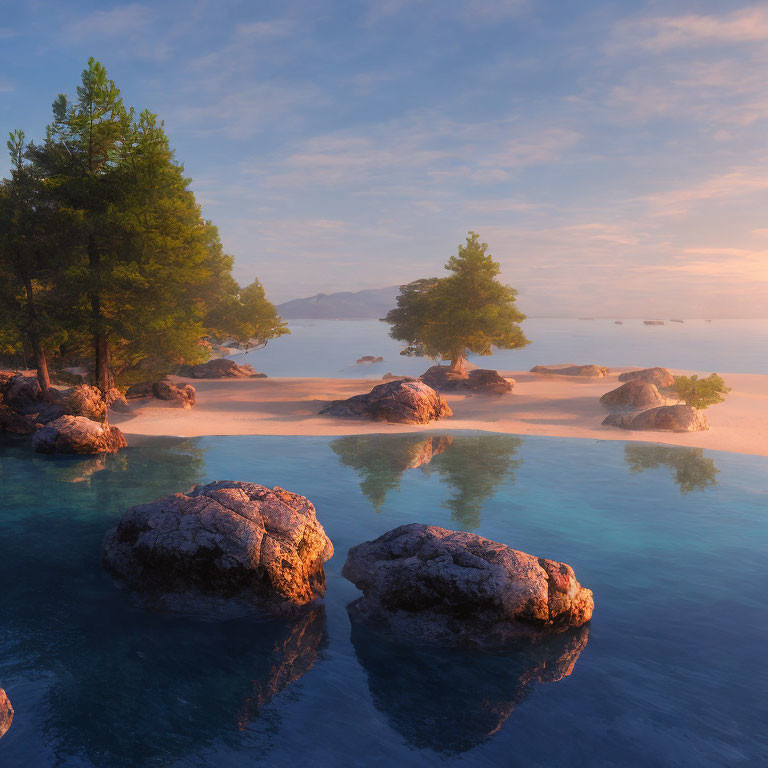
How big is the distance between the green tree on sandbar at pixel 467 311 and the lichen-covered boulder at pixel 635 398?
40.7 ft

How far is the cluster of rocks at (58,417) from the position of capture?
75.3ft

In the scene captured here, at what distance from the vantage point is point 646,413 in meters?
30.1

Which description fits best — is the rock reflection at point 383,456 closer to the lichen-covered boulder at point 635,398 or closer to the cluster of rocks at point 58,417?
the cluster of rocks at point 58,417

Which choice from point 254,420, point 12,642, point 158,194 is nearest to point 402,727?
point 12,642

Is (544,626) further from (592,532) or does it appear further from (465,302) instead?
(465,302)

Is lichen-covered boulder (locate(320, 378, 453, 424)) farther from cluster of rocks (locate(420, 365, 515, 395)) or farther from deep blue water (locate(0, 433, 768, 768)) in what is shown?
deep blue water (locate(0, 433, 768, 768))

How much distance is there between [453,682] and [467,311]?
3734cm

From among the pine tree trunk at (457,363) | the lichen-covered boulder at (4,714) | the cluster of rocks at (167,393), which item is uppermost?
the pine tree trunk at (457,363)

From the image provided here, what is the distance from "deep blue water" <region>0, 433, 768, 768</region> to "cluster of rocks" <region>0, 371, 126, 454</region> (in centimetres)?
590

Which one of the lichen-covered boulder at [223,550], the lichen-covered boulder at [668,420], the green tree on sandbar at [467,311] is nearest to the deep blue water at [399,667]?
the lichen-covered boulder at [223,550]

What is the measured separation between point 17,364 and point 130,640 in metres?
36.0

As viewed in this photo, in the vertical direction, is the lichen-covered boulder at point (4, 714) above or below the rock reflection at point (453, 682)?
above

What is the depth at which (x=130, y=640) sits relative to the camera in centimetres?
994

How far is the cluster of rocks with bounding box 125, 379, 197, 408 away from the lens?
33906mm
